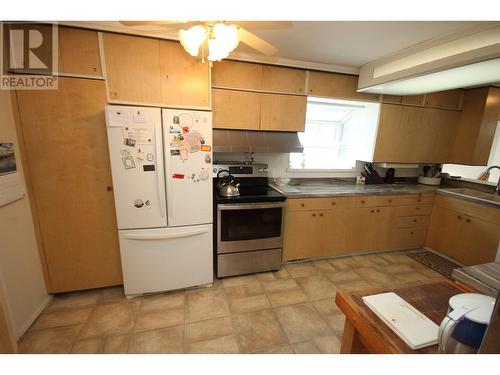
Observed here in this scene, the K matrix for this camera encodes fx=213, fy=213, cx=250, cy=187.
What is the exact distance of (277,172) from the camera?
9.87ft

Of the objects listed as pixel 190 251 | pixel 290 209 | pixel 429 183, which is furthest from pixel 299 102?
pixel 429 183

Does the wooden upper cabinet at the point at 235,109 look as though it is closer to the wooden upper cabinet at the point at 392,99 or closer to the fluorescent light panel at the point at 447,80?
the fluorescent light panel at the point at 447,80

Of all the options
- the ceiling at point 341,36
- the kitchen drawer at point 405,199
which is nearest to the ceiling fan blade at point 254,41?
the ceiling at point 341,36

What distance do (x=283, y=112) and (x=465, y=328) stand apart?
233cm

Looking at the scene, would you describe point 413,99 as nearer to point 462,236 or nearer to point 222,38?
point 462,236

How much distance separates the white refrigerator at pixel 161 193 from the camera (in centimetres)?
174

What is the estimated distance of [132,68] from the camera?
5.84ft

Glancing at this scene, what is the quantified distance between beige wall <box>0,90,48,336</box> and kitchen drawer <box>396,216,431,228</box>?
4024 millimetres

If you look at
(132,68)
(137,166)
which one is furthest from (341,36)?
(137,166)

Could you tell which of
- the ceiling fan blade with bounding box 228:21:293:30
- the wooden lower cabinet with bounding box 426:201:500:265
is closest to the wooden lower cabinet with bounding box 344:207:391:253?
the wooden lower cabinet with bounding box 426:201:500:265

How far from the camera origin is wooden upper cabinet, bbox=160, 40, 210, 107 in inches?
72.0

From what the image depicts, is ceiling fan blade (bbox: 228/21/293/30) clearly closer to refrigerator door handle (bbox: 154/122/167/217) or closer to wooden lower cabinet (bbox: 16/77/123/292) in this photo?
refrigerator door handle (bbox: 154/122/167/217)
